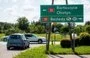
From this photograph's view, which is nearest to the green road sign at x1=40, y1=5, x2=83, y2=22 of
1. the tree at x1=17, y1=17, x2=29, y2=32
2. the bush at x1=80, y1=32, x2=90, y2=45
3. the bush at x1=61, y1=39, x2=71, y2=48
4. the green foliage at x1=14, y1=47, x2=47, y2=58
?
the green foliage at x1=14, y1=47, x2=47, y2=58

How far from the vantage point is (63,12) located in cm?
2686

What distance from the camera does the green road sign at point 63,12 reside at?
87.1ft

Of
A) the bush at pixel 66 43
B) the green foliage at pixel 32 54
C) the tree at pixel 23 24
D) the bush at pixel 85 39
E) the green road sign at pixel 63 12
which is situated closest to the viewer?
the green foliage at pixel 32 54

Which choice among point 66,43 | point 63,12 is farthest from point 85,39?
point 63,12

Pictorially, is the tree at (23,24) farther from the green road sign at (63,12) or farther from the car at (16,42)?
the green road sign at (63,12)

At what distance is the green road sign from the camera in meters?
26.5

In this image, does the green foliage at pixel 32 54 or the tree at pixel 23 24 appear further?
the tree at pixel 23 24

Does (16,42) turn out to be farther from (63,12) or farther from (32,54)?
(32,54)

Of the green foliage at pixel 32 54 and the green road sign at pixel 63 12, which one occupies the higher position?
the green road sign at pixel 63 12

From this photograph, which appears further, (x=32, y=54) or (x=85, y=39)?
(x=85, y=39)

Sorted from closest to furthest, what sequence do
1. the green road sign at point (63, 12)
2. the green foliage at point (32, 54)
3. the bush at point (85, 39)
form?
the green foliage at point (32, 54)
the green road sign at point (63, 12)
the bush at point (85, 39)

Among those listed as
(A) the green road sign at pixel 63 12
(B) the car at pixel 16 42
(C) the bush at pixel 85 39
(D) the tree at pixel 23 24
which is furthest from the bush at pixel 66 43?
(D) the tree at pixel 23 24

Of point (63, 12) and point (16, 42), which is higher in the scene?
point (63, 12)

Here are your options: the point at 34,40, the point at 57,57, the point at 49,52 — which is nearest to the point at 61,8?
the point at 49,52
